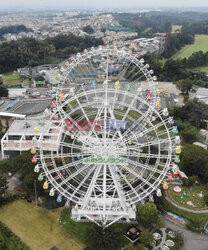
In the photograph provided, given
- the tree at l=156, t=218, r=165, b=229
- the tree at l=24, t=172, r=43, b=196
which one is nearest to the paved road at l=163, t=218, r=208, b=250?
the tree at l=156, t=218, r=165, b=229

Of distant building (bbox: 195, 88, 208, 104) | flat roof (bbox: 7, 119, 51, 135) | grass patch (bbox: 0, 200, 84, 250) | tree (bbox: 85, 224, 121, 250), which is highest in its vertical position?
flat roof (bbox: 7, 119, 51, 135)

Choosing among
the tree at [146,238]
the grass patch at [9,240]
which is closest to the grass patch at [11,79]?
the grass patch at [9,240]

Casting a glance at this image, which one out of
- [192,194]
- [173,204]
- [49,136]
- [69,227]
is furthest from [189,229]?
[49,136]

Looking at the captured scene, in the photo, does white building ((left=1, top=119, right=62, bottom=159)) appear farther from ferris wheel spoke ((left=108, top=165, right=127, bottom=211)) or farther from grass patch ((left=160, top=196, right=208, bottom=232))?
grass patch ((left=160, top=196, right=208, bottom=232))

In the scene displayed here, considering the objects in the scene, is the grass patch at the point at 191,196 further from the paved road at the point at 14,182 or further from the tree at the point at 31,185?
the paved road at the point at 14,182

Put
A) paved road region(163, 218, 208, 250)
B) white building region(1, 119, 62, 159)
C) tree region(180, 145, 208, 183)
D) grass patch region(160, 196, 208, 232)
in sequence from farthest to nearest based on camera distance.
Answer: white building region(1, 119, 62, 159)
tree region(180, 145, 208, 183)
grass patch region(160, 196, 208, 232)
paved road region(163, 218, 208, 250)

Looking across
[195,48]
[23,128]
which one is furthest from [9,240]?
[195,48]

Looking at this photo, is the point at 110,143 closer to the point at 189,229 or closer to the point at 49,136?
the point at 189,229
